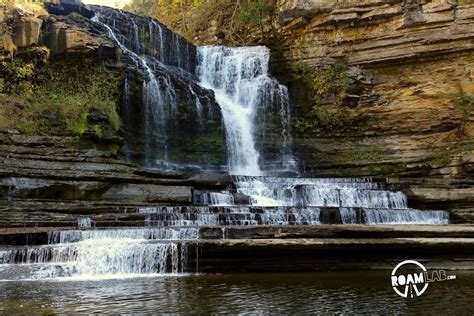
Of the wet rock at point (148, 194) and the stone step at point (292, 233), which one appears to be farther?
the wet rock at point (148, 194)

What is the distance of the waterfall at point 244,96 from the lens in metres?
21.1

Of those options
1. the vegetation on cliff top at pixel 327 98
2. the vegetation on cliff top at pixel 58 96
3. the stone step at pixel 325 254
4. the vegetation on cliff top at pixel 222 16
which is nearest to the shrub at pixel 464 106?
the vegetation on cliff top at pixel 327 98

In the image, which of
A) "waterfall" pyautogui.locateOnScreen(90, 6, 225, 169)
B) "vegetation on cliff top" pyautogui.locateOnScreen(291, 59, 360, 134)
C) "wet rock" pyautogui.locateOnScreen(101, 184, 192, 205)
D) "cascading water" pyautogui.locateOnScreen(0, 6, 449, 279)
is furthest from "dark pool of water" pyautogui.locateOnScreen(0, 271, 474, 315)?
"vegetation on cliff top" pyautogui.locateOnScreen(291, 59, 360, 134)

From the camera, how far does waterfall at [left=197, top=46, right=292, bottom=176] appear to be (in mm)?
21094

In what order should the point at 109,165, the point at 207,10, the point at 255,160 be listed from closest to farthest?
the point at 109,165 < the point at 255,160 < the point at 207,10

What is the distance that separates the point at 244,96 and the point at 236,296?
1706 centimetres

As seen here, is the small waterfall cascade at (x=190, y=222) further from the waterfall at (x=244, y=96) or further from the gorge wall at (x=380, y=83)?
the gorge wall at (x=380, y=83)

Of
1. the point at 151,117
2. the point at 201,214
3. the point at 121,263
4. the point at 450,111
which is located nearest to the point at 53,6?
the point at 151,117

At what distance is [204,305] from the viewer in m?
5.64

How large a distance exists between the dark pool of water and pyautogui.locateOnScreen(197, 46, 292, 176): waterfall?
12825 mm

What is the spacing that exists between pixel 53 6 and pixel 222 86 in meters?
8.94

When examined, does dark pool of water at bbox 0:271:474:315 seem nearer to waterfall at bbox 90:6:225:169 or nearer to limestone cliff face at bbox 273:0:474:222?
waterfall at bbox 90:6:225:169

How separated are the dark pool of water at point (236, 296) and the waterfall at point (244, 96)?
505 inches

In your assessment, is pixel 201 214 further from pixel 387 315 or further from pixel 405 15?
pixel 405 15
